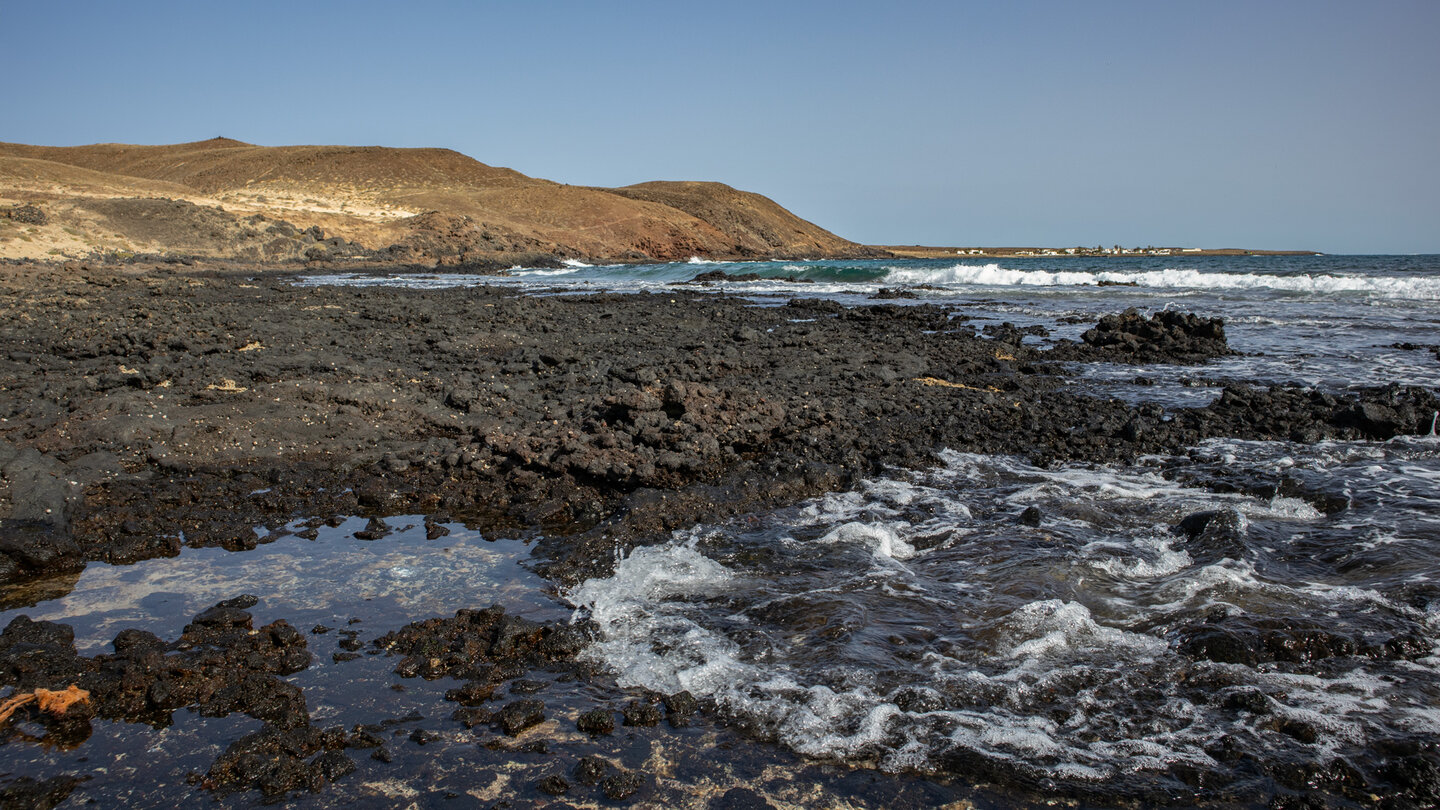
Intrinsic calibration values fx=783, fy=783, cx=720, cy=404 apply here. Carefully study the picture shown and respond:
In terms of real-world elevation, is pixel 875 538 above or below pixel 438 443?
below

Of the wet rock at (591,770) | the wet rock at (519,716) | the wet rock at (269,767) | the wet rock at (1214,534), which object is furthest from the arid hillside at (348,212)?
the wet rock at (1214,534)

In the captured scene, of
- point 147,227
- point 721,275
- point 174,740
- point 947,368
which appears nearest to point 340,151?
point 147,227

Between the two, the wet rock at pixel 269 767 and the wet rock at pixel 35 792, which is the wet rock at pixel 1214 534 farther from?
the wet rock at pixel 35 792

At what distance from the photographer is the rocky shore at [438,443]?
132 inches

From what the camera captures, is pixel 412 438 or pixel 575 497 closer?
pixel 575 497

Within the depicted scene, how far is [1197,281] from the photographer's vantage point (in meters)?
30.6

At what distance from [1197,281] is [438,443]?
3238 cm

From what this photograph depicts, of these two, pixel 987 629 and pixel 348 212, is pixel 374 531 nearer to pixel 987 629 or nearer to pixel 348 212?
pixel 987 629

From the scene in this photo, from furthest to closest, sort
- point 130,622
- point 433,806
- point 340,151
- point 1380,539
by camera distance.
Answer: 1. point 340,151
2. point 1380,539
3. point 130,622
4. point 433,806

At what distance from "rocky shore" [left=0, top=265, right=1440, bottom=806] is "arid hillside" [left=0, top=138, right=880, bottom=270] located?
24.1m

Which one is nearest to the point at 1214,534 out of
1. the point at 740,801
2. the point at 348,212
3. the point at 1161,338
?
the point at 740,801

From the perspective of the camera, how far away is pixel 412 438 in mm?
6809

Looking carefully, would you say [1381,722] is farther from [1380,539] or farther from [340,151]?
[340,151]

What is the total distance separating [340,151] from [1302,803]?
82.7 metres
